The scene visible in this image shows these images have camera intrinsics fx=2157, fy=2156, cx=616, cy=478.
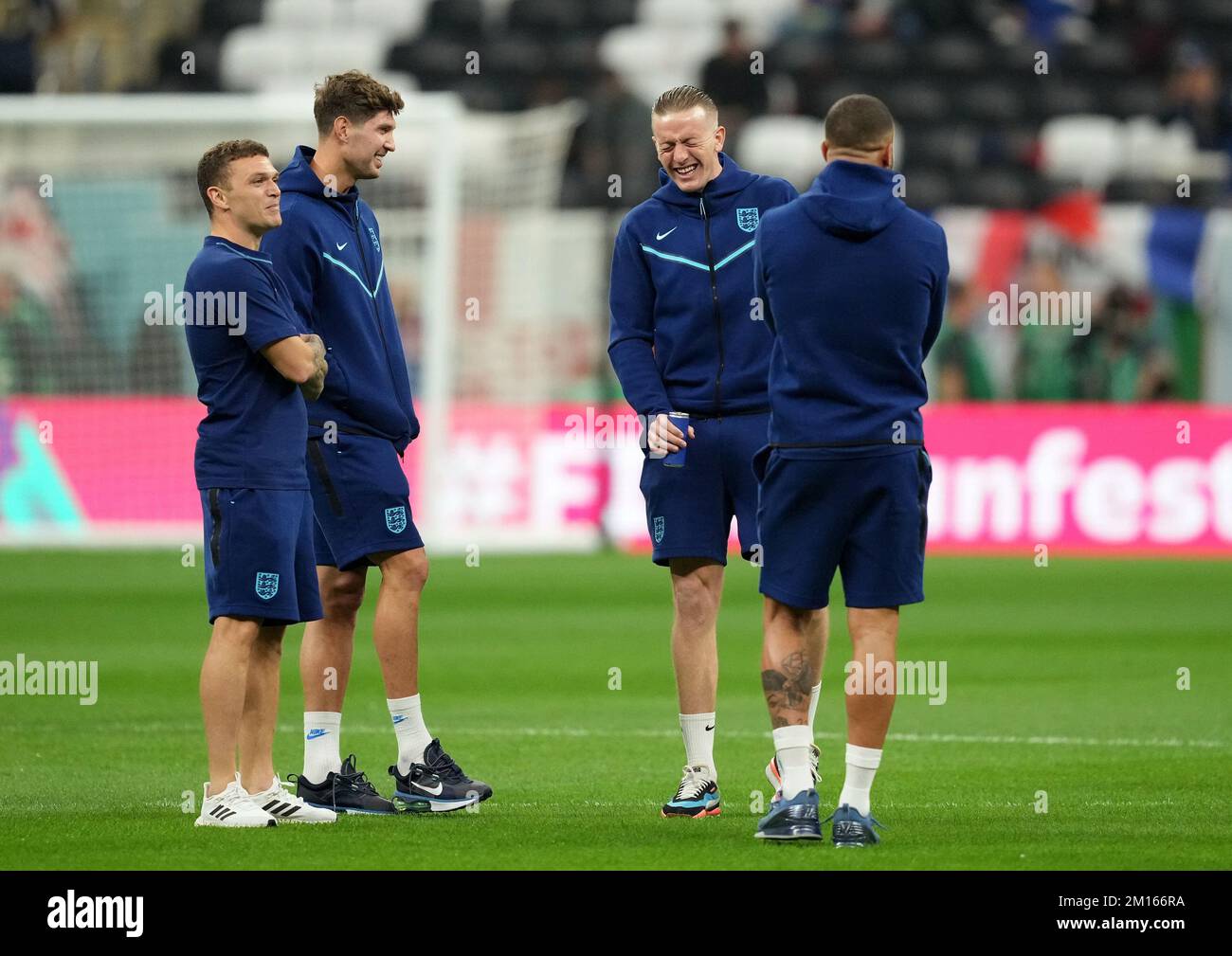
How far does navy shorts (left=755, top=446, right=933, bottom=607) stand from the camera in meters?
6.47

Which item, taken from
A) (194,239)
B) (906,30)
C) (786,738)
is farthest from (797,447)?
(906,30)

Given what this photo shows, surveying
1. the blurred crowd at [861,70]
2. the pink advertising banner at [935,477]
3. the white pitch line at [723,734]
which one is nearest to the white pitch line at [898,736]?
the white pitch line at [723,734]

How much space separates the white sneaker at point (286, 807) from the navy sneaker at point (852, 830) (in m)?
1.74

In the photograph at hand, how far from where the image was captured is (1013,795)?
7.77 metres

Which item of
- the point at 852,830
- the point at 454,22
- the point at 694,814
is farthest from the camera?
the point at 454,22

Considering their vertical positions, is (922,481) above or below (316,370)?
below

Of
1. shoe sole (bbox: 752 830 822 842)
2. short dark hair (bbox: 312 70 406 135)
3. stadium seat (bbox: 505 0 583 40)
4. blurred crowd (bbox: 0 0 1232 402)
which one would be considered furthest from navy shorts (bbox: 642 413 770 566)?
stadium seat (bbox: 505 0 583 40)

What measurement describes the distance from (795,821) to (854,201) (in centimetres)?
189

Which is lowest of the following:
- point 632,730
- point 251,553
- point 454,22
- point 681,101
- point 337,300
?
point 632,730

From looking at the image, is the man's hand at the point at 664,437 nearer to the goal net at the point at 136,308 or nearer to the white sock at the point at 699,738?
the white sock at the point at 699,738

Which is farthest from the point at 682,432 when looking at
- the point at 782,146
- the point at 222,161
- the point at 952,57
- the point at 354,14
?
the point at 354,14

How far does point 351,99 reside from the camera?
7465 millimetres

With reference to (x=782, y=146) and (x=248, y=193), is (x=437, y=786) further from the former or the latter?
(x=782, y=146)
